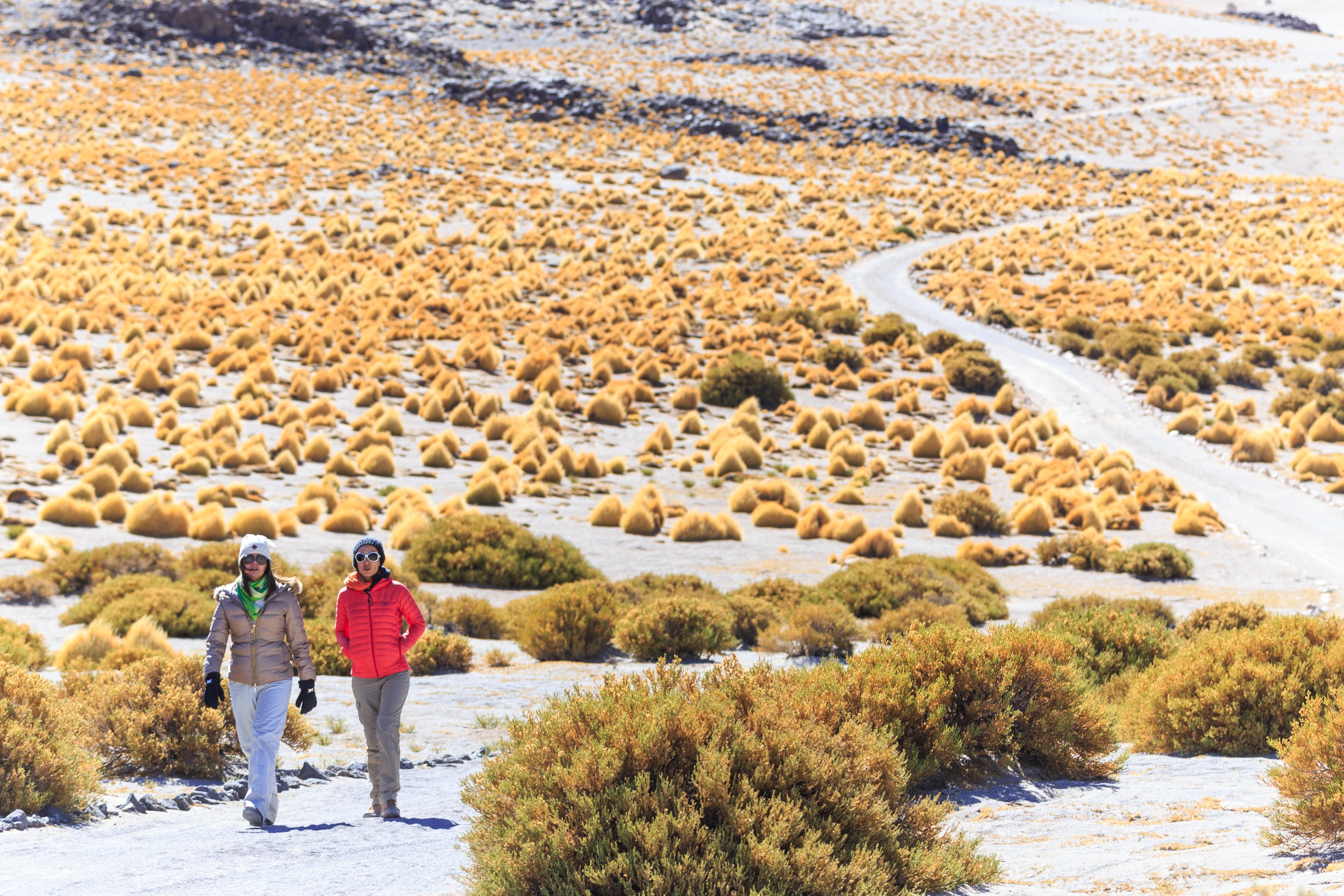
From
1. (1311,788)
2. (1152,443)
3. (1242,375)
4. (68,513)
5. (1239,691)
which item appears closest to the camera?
(1311,788)

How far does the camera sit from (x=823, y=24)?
347 ft

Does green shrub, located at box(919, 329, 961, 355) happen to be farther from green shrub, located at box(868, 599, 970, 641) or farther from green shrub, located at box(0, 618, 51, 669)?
green shrub, located at box(0, 618, 51, 669)

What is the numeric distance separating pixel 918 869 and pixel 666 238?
152ft

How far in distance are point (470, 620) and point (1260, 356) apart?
29469 millimetres

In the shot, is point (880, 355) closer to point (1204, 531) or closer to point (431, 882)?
point (1204, 531)

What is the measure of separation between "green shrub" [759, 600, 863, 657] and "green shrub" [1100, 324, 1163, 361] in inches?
996

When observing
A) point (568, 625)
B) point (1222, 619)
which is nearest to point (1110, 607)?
point (1222, 619)

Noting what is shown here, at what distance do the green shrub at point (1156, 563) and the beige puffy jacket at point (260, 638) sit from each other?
563 inches

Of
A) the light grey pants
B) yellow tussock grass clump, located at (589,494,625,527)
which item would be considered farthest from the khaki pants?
yellow tussock grass clump, located at (589,494,625,527)

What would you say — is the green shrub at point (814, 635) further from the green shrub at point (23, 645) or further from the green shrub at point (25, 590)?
the green shrub at point (25, 590)

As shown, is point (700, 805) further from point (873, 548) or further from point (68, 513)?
point (68, 513)

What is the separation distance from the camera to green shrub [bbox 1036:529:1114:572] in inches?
703

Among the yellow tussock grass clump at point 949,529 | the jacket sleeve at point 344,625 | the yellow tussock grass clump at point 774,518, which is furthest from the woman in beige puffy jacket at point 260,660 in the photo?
the yellow tussock grass clump at point 949,529

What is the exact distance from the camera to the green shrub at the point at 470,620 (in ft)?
42.8
